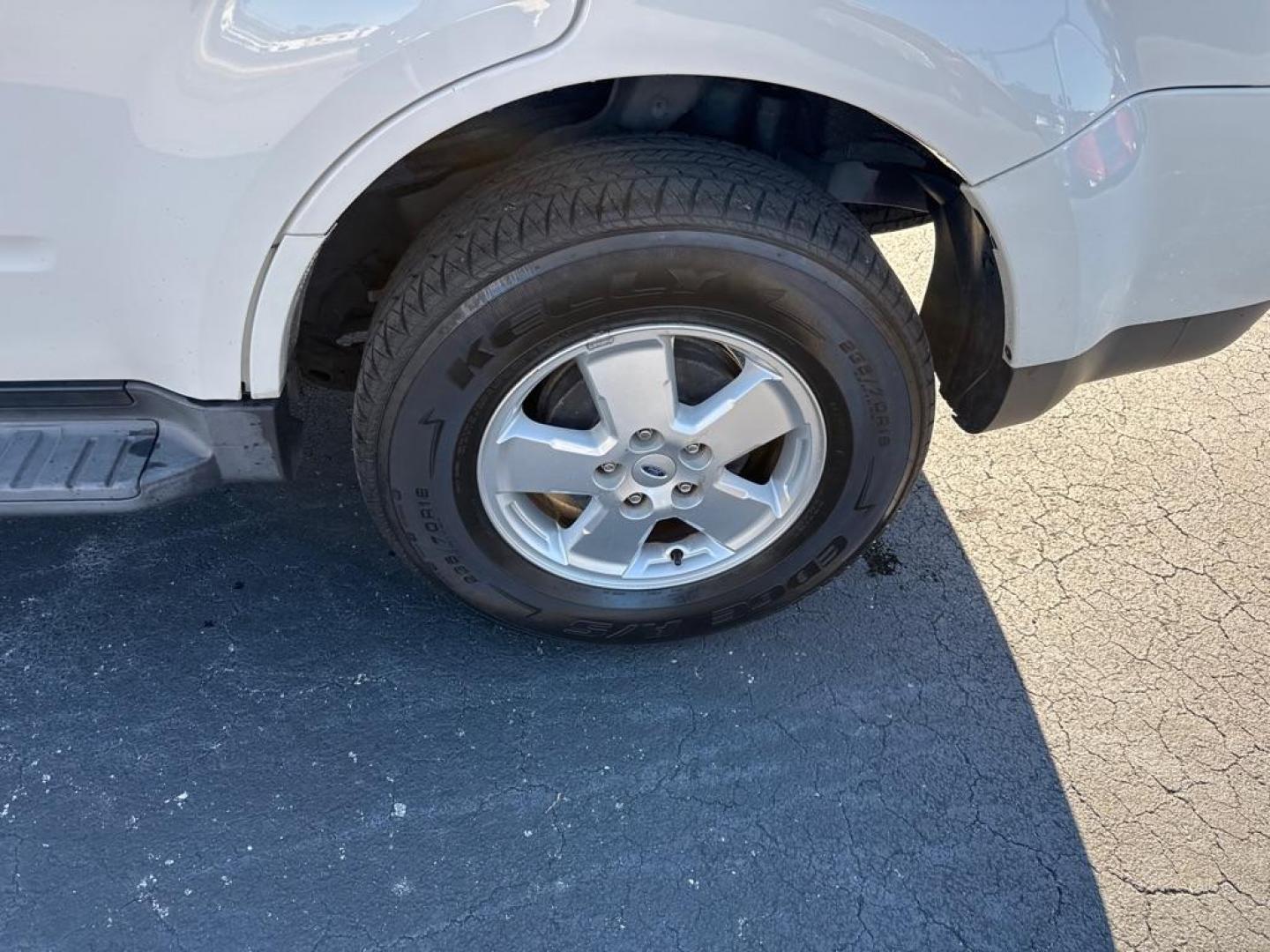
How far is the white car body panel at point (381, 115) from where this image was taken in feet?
4.69

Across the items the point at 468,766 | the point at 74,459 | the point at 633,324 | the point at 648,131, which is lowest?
the point at 468,766

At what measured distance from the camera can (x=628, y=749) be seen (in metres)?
2.08

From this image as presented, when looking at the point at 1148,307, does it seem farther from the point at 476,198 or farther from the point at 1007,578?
the point at 476,198

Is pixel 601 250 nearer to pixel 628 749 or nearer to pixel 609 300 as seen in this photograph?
pixel 609 300

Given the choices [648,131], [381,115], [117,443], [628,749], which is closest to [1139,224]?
[648,131]

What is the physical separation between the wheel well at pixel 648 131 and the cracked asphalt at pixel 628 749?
2.03 feet

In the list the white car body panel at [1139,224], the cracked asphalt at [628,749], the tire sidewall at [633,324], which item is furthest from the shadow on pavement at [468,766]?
the white car body panel at [1139,224]

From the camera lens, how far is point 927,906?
1901 mm

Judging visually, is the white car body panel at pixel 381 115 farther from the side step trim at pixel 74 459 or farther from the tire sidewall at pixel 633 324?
the tire sidewall at pixel 633 324

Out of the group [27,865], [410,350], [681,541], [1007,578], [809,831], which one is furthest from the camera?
[1007,578]

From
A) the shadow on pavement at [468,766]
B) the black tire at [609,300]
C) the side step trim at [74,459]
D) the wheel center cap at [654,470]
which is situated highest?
the black tire at [609,300]

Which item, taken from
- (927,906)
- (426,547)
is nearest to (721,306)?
(426,547)

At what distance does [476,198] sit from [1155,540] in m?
1.96

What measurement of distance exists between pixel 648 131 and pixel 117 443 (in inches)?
45.3
